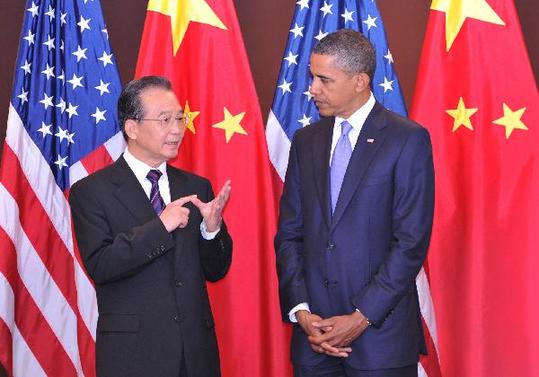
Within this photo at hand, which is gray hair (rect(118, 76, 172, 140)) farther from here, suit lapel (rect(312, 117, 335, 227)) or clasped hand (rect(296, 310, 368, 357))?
clasped hand (rect(296, 310, 368, 357))

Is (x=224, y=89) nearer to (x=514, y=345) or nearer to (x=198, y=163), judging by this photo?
(x=198, y=163)

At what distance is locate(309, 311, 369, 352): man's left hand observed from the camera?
2.22 metres

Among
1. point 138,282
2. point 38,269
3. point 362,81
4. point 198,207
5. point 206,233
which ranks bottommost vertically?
point 38,269

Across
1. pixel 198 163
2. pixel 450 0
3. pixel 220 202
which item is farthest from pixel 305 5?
pixel 220 202

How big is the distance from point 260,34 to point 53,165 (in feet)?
4.06

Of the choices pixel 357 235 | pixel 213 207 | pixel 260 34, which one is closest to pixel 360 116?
pixel 357 235

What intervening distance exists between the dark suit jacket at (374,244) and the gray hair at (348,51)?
171 millimetres

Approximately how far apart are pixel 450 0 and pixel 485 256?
3.71 feet

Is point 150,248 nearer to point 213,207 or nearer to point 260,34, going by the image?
point 213,207

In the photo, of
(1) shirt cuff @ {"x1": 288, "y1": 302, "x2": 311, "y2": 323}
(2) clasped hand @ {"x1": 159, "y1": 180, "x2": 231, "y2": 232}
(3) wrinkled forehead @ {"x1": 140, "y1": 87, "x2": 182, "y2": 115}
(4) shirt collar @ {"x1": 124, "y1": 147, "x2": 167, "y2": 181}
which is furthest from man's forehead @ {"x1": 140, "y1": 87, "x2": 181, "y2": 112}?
(1) shirt cuff @ {"x1": 288, "y1": 302, "x2": 311, "y2": 323}

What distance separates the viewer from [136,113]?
2.36 meters

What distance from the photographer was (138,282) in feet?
7.32

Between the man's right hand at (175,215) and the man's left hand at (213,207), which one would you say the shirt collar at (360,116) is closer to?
the man's left hand at (213,207)

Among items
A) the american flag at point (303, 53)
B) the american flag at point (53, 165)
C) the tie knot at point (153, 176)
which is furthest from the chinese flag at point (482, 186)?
the american flag at point (53, 165)
